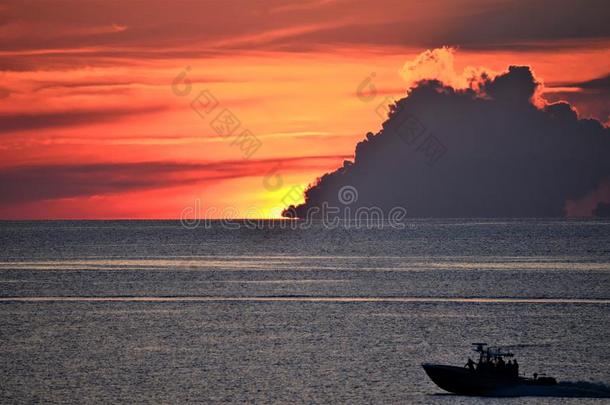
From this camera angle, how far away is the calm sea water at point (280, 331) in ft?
175

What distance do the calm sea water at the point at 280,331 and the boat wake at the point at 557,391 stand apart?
0.57m

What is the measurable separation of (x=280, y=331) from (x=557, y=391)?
1147 inches

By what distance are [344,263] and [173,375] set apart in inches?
4637

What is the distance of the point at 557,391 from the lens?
167 feet

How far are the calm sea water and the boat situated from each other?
761 millimetres

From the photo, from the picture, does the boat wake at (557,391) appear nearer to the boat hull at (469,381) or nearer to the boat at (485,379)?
the boat at (485,379)

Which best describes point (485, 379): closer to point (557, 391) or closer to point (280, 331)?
point (557, 391)

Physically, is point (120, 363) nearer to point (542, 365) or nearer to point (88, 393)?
point (88, 393)

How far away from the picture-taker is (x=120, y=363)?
198 feet

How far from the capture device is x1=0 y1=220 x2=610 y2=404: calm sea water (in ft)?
175

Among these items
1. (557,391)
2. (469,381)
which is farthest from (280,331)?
(557,391)

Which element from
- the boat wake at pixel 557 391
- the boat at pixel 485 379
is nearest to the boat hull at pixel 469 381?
the boat at pixel 485 379

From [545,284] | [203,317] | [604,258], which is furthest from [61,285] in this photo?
[604,258]

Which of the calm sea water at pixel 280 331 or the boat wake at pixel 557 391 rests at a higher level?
the calm sea water at pixel 280 331
